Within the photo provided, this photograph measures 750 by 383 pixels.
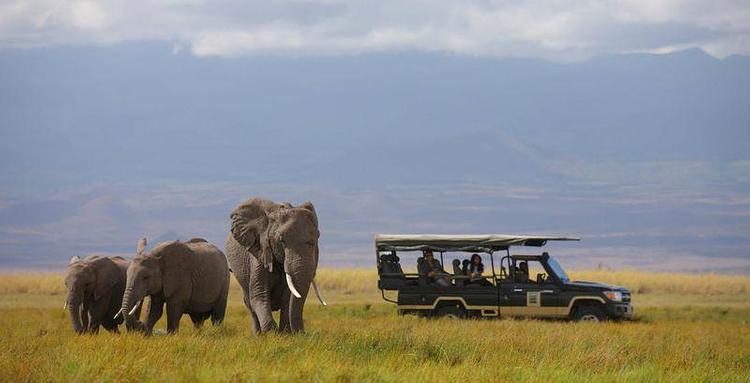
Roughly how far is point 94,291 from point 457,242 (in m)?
11.3

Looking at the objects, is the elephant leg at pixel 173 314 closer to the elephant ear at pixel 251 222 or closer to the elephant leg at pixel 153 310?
the elephant leg at pixel 153 310

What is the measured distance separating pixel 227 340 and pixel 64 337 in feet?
11.0

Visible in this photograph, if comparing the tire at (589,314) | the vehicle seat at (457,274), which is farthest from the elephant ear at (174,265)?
the tire at (589,314)

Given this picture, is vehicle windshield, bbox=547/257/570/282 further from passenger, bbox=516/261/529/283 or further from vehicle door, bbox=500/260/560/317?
passenger, bbox=516/261/529/283

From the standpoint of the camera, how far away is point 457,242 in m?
35.2

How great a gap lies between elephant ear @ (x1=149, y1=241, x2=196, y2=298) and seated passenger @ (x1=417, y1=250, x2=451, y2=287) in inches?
395

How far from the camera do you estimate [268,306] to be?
2392 centimetres

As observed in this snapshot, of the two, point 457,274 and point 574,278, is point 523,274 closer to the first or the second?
point 457,274

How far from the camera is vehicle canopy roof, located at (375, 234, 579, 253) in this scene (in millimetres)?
34750

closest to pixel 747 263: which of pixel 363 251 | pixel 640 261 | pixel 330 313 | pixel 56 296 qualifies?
pixel 640 261

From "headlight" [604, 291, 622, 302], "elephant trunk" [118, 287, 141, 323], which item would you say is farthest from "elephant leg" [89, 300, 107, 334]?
"headlight" [604, 291, 622, 302]

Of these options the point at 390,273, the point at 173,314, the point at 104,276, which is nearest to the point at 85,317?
the point at 104,276

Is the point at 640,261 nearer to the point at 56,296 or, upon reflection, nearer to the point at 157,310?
the point at 56,296

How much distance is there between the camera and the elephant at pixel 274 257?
75.8ft
